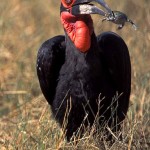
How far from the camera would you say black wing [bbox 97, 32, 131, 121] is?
4875 mm

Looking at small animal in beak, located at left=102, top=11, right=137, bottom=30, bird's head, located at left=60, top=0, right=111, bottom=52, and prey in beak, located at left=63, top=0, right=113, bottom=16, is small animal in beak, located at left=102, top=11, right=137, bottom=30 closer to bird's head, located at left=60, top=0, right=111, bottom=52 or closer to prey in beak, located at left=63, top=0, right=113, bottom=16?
prey in beak, located at left=63, top=0, right=113, bottom=16

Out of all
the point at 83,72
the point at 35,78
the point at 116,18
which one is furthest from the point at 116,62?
the point at 35,78

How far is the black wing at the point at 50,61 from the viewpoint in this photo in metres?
4.88

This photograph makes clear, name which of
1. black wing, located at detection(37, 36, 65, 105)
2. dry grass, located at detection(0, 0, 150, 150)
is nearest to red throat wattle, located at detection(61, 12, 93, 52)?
black wing, located at detection(37, 36, 65, 105)

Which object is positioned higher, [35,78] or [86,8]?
[86,8]

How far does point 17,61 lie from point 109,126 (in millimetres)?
2273

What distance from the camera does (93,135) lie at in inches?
183

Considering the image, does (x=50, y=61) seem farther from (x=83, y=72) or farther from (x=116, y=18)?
(x=116, y=18)

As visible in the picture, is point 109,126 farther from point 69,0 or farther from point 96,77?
point 69,0

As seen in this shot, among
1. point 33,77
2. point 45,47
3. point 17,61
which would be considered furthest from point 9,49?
point 45,47

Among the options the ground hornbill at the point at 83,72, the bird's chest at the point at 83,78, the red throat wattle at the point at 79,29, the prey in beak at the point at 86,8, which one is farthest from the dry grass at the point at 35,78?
the prey in beak at the point at 86,8

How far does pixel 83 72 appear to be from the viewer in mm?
4742

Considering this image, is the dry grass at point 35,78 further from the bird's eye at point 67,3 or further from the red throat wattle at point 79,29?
the bird's eye at point 67,3

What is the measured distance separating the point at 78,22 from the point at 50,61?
1.13 feet
